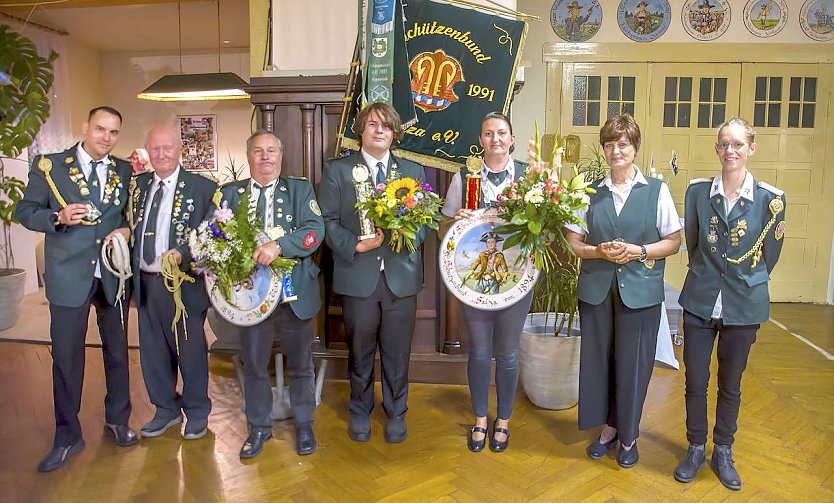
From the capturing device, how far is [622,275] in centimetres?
271

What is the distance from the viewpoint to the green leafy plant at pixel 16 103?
223 inches

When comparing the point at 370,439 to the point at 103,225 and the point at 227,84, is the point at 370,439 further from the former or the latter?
the point at 227,84

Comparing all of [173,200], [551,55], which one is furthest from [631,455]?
[551,55]

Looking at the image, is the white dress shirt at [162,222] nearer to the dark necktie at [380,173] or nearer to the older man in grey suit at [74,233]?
the older man in grey suit at [74,233]

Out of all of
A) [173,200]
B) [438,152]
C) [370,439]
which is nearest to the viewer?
[173,200]

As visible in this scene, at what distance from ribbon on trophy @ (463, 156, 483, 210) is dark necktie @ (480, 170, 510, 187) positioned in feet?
0.24

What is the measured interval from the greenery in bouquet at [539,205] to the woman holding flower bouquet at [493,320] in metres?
0.12

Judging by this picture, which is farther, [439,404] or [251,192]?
[439,404]

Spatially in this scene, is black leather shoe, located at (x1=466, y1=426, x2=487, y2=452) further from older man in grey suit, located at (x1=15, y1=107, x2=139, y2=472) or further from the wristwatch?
older man in grey suit, located at (x1=15, y1=107, x2=139, y2=472)

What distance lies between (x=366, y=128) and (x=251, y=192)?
575 mm

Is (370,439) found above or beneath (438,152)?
beneath

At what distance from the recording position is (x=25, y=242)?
6793mm

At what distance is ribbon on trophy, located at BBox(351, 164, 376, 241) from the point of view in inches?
113

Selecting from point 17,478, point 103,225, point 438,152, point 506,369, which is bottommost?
point 17,478
